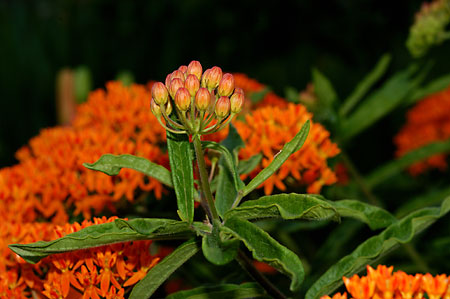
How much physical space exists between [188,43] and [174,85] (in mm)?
2857

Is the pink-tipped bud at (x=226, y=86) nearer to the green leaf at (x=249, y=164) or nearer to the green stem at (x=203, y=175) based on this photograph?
the green stem at (x=203, y=175)

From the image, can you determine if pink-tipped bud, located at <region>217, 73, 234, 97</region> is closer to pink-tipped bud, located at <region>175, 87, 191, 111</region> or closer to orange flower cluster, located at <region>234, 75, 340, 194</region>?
pink-tipped bud, located at <region>175, 87, 191, 111</region>

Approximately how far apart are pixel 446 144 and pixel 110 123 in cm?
98

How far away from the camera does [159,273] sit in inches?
34.9

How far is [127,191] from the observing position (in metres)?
1.28

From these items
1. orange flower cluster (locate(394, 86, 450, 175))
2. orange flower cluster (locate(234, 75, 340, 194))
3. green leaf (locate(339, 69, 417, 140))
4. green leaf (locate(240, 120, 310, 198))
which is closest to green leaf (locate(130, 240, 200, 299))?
green leaf (locate(240, 120, 310, 198))

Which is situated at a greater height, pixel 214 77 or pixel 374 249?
pixel 214 77

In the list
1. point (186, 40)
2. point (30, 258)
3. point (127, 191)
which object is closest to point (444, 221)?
point (127, 191)

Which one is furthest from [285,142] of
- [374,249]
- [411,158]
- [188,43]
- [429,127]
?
[188,43]

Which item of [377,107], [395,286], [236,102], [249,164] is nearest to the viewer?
[395,286]

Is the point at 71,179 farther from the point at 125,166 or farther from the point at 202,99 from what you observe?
the point at 202,99

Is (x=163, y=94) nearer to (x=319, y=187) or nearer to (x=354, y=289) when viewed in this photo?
(x=354, y=289)

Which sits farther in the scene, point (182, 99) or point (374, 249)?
point (374, 249)

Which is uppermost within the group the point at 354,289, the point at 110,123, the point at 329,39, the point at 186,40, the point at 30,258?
the point at 186,40
